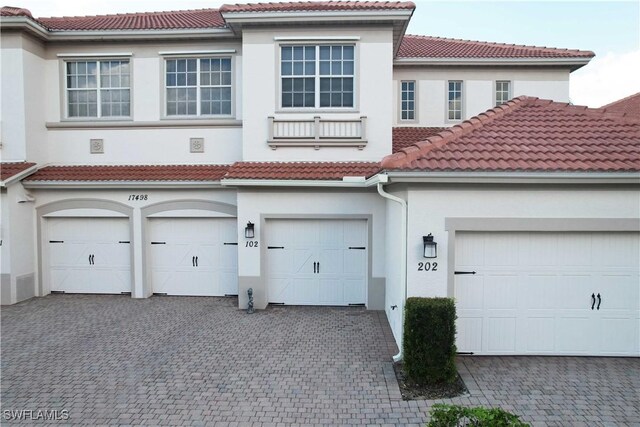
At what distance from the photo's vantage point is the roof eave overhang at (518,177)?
6.36m

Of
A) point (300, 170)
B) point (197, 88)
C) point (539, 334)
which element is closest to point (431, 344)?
point (539, 334)

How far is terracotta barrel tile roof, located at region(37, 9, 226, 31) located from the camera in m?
11.3

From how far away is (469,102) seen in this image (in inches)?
554

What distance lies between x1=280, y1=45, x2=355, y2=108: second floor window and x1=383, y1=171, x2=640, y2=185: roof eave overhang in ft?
15.7

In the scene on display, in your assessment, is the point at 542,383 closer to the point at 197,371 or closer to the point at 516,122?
the point at 516,122

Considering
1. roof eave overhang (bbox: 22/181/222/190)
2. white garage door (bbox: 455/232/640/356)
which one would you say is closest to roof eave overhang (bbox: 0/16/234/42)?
roof eave overhang (bbox: 22/181/222/190)

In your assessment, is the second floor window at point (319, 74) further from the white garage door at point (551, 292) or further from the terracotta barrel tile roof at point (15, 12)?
the terracotta barrel tile roof at point (15, 12)

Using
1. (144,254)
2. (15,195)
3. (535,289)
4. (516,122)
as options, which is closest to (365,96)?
(516,122)

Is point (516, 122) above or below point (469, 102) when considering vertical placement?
below

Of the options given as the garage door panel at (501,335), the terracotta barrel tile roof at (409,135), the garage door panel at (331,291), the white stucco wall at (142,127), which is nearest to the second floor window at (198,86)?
the white stucco wall at (142,127)

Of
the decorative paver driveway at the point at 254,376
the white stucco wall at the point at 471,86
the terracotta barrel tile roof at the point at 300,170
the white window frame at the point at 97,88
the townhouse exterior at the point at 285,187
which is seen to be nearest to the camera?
the decorative paver driveway at the point at 254,376

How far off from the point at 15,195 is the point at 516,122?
12.1 m

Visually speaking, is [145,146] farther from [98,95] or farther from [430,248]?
[430,248]

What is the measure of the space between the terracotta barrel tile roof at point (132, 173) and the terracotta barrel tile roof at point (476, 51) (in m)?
7.67
